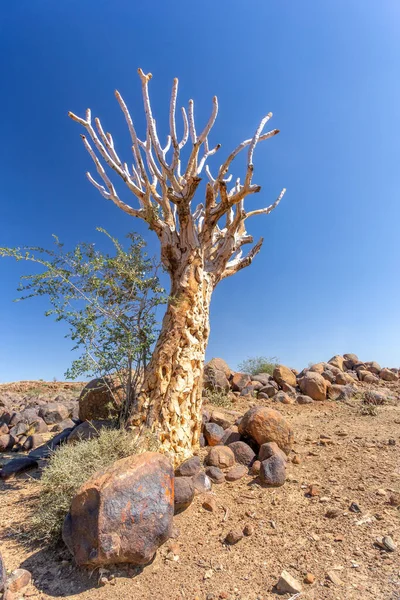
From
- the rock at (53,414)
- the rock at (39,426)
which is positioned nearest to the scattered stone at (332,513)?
the rock at (39,426)

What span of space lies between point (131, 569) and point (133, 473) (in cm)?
85

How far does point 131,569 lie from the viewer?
3203 mm

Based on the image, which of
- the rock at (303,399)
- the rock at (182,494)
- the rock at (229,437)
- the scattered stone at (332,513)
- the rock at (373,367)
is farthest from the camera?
the rock at (373,367)

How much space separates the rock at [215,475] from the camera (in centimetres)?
484

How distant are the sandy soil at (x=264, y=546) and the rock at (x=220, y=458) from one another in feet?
Result: 1.34

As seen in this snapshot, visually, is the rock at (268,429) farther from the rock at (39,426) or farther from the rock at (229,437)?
the rock at (39,426)

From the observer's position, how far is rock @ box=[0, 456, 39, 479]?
5520 mm

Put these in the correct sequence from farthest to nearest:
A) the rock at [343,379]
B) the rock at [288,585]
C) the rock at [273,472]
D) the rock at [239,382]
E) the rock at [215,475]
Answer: the rock at [343,379] → the rock at [239,382] → the rock at [215,475] → the rock at [273,472] → the rock at [288,585]

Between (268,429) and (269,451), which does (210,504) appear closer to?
(269,451)

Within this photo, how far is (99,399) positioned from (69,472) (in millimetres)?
2375

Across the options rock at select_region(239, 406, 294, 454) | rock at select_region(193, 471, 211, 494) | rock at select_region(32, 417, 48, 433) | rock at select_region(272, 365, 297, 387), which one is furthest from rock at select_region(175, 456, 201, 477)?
rock at select_region(272, 365, 297, 387)

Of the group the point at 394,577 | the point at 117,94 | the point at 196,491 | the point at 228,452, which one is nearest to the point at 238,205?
the point at 117,94

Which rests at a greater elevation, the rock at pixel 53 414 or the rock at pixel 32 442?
the rock at pixel 53 414

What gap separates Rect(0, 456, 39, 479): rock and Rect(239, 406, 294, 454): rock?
3703mm
